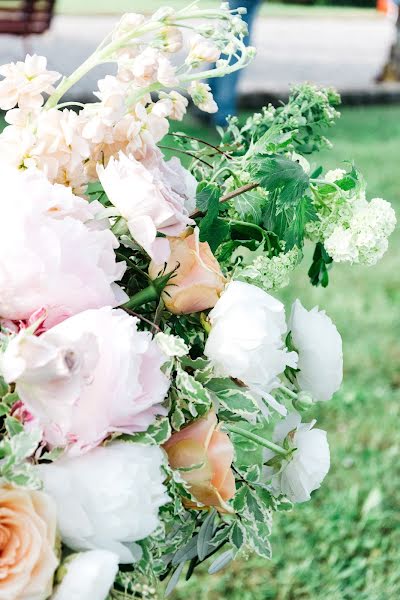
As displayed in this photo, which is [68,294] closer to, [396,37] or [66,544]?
[66,544]

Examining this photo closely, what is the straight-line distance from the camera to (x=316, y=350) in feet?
3.22

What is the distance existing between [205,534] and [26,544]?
33 cm

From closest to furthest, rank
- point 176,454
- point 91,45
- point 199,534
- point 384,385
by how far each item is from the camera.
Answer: point 176,454
point 199,534
point 384,385
point 91,45

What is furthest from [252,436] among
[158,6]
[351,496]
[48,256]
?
[158,6]

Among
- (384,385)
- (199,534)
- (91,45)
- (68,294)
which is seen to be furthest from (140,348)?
(91,45)

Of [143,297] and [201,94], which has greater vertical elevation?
[201,94]

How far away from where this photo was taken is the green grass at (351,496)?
7.77 feet

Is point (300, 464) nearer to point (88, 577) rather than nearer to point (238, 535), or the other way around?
point (238, 535)

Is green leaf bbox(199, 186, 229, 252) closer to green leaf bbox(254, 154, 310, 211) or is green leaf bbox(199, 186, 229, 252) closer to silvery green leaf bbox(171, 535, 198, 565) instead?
green leaf bbox(254, 154, 310, 211)

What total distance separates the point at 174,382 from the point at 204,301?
0.08 meters

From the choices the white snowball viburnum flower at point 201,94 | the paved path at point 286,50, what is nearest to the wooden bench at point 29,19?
the paved path at point 286,50

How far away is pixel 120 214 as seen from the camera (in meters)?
0.89

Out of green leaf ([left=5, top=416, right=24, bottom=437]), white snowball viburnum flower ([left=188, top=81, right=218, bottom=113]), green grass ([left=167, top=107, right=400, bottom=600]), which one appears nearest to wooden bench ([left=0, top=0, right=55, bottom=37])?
green grass ([left=167, top=107, right=400, bottom=600])

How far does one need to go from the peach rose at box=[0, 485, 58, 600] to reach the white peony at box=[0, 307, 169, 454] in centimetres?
5
